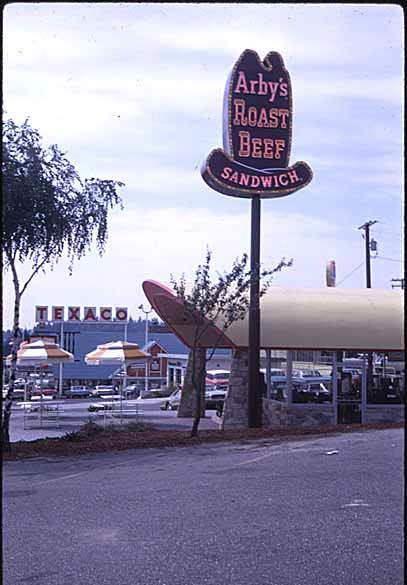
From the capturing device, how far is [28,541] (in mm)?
8180

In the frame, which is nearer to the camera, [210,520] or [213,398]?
[210,520]

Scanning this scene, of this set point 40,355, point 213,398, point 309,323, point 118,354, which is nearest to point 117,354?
point 118,354

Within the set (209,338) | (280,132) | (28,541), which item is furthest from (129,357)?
(28,541)

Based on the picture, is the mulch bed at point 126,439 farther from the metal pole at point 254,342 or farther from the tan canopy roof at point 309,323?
the tan canopy roof at point 309,323

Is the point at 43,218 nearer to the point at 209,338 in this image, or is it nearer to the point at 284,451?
the point at 284,451

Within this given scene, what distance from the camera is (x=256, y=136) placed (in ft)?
75.8

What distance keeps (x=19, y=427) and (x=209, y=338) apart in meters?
5.84

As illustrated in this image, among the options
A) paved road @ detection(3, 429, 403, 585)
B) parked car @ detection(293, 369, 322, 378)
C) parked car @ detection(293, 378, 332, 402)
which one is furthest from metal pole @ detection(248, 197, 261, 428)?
paved road @ detection(3, 429, 403, 585)

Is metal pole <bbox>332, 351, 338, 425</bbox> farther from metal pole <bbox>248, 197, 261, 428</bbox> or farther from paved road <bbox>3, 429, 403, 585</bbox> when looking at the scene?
paved road <bbox>3, 429, 403, 585</bbox>

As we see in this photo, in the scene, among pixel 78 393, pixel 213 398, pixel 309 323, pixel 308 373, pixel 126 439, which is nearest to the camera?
pixel 126 439

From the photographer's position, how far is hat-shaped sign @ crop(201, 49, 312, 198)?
74.3ft

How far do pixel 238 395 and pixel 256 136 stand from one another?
6864 millimetres

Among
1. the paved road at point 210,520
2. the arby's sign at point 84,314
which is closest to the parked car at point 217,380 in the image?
the arby's sign at point 84,314

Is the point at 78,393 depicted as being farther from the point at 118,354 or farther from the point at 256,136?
the point at 256,136
